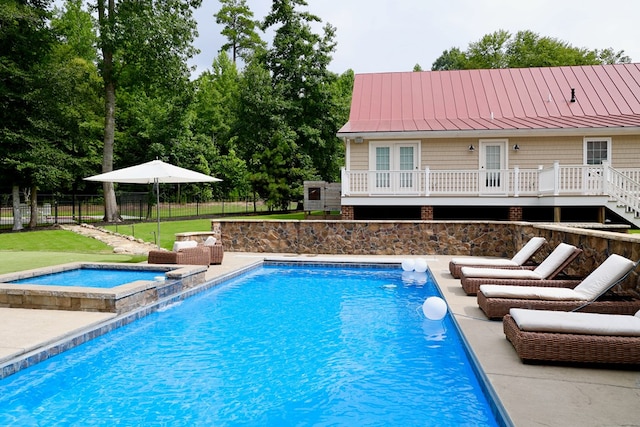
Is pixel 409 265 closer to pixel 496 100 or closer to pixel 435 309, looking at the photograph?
pixel 435 309

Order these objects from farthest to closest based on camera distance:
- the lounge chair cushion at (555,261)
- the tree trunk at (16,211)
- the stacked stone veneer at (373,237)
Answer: the tree trunk at (16,211) → the stacked stone veneer at (373,237) → the lounge chair cushion at (555,261)

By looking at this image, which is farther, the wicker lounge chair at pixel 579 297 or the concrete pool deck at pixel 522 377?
the wicker lounge chair at pixel 579 297

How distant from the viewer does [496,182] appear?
687 inches

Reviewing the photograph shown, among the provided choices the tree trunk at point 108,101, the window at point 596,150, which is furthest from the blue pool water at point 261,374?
the tree trunk at point 108,101

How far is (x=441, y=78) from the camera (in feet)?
74.2

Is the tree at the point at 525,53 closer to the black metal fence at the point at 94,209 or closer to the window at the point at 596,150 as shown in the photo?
the window at the point at 596,150

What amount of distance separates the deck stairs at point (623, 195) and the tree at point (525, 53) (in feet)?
87.2

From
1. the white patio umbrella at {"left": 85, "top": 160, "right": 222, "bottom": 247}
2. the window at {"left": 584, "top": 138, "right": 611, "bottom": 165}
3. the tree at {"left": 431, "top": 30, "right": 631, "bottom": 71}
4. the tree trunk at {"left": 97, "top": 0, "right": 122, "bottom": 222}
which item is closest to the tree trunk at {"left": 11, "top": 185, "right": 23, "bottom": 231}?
the tree trunk at {"left": 97, "top": 0, "right": 122, "bottom": 222}

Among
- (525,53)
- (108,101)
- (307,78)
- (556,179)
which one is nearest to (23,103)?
(108,101)

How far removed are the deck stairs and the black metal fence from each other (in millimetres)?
18423

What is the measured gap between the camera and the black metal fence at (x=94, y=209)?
78.1ft

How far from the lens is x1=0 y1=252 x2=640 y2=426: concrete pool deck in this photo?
349 centimetres

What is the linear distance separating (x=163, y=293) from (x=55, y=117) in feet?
63.7

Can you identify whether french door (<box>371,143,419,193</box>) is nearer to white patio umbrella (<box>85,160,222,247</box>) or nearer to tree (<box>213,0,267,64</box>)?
white patio umbrella (<box>85,160,222,247</box>)
